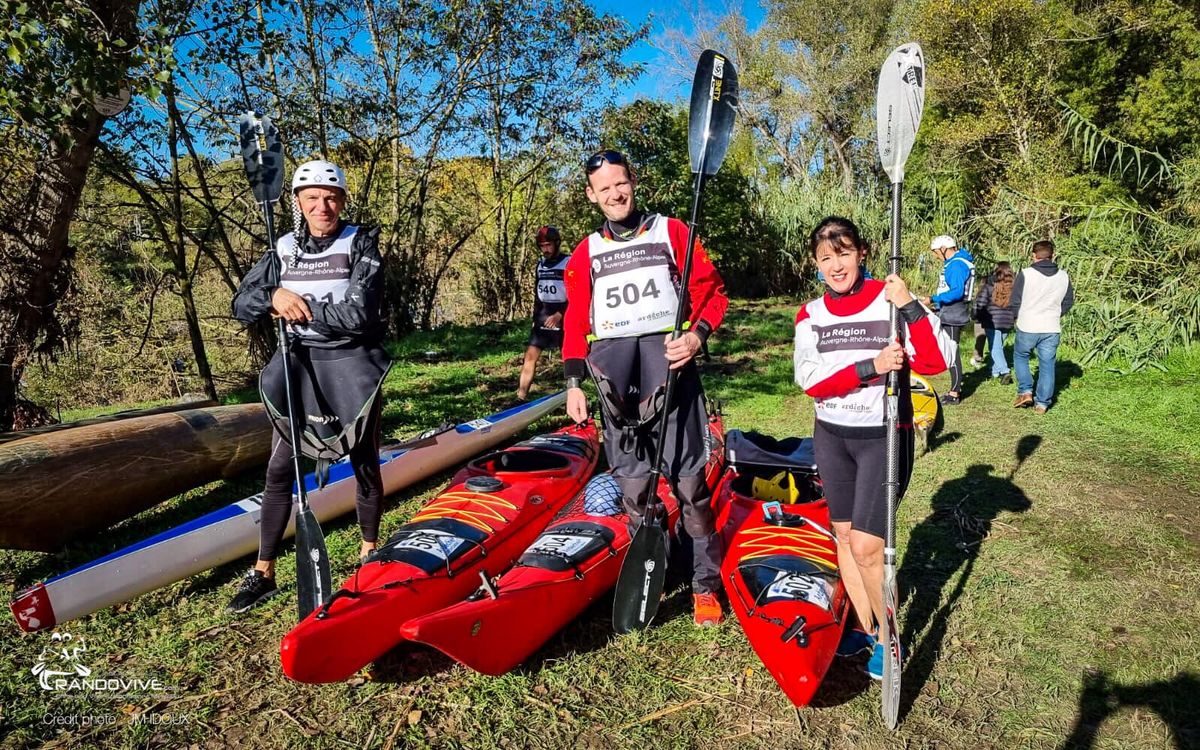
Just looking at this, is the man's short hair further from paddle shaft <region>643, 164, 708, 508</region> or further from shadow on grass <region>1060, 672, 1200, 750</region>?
paddle shaft <region>643, 164, 708, 508</region>

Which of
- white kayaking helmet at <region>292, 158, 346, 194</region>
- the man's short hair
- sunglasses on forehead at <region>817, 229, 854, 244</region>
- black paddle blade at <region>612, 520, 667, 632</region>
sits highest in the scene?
white kayaking helmet at <region>292, 158, 346, 194</region>

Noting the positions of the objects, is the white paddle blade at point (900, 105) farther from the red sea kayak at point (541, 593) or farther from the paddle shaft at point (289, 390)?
the paddle shaft at point (289, 390)

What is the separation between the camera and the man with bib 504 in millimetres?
2869

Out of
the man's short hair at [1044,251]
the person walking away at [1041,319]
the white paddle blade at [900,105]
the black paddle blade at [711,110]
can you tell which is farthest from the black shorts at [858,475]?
the man's short hair at [1044,251]

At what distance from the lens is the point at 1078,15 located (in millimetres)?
13852

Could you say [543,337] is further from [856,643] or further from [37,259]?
[856,643]

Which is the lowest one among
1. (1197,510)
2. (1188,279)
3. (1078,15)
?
(1197,510)

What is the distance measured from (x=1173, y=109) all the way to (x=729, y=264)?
26.6 feet

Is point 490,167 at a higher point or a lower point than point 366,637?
higher

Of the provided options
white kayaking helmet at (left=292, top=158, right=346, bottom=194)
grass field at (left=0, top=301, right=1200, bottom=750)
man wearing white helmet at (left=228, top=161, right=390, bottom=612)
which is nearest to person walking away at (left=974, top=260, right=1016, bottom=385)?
grass field at (left=0, top=301, right=1200, bottom=750)

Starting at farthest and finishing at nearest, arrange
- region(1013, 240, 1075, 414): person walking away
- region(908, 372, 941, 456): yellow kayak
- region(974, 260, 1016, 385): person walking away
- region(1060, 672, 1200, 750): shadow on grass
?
region(974, 260, 1016, 385): person walking away, region(1013, 240, 1075, 414): person walking away, region(908, 372, 941, 456): yellow kayak, region(1060, 672, 1200, 750): shadow on grass

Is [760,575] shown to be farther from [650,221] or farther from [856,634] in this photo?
[650,221]

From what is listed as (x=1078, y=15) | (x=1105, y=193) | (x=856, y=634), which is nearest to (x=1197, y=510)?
(x=856, y=634)

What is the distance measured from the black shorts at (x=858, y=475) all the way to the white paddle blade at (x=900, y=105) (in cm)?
103
